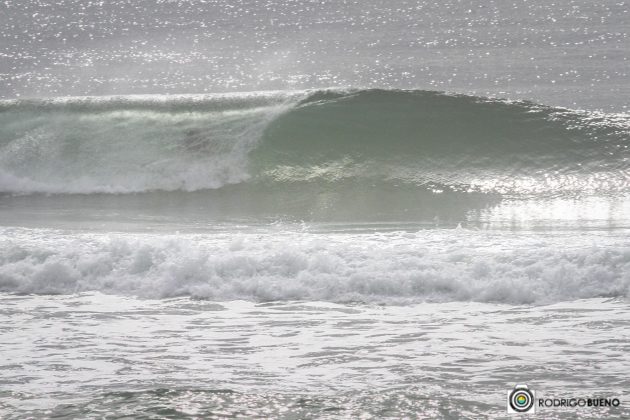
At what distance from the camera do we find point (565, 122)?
14219 millimetres

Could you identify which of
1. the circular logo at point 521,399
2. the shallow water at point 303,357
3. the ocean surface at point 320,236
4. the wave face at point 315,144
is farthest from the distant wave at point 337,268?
the wave face at point 315,144

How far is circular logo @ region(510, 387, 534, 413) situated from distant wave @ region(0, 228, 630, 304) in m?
1.98

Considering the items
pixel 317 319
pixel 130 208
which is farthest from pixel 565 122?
pixel 317 319

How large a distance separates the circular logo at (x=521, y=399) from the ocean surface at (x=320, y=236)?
3.1 inches

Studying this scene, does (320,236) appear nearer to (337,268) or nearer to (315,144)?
(337,268)

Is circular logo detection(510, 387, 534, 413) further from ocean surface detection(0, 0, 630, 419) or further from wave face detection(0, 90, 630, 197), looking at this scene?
wave face detection(0, 90, 630, 197)

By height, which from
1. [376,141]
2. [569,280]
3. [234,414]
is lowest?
[234,414]

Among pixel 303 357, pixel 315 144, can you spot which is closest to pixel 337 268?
pixel 303 357

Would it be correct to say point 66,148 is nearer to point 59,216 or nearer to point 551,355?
point 59,216

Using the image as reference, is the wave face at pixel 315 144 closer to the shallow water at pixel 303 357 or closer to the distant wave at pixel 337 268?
the distant wave at pixel 337 268

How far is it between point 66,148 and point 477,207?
7171 mm

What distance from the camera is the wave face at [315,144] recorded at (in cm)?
1312

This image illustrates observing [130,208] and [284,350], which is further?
[130,208]

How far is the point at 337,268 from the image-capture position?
8055mm
